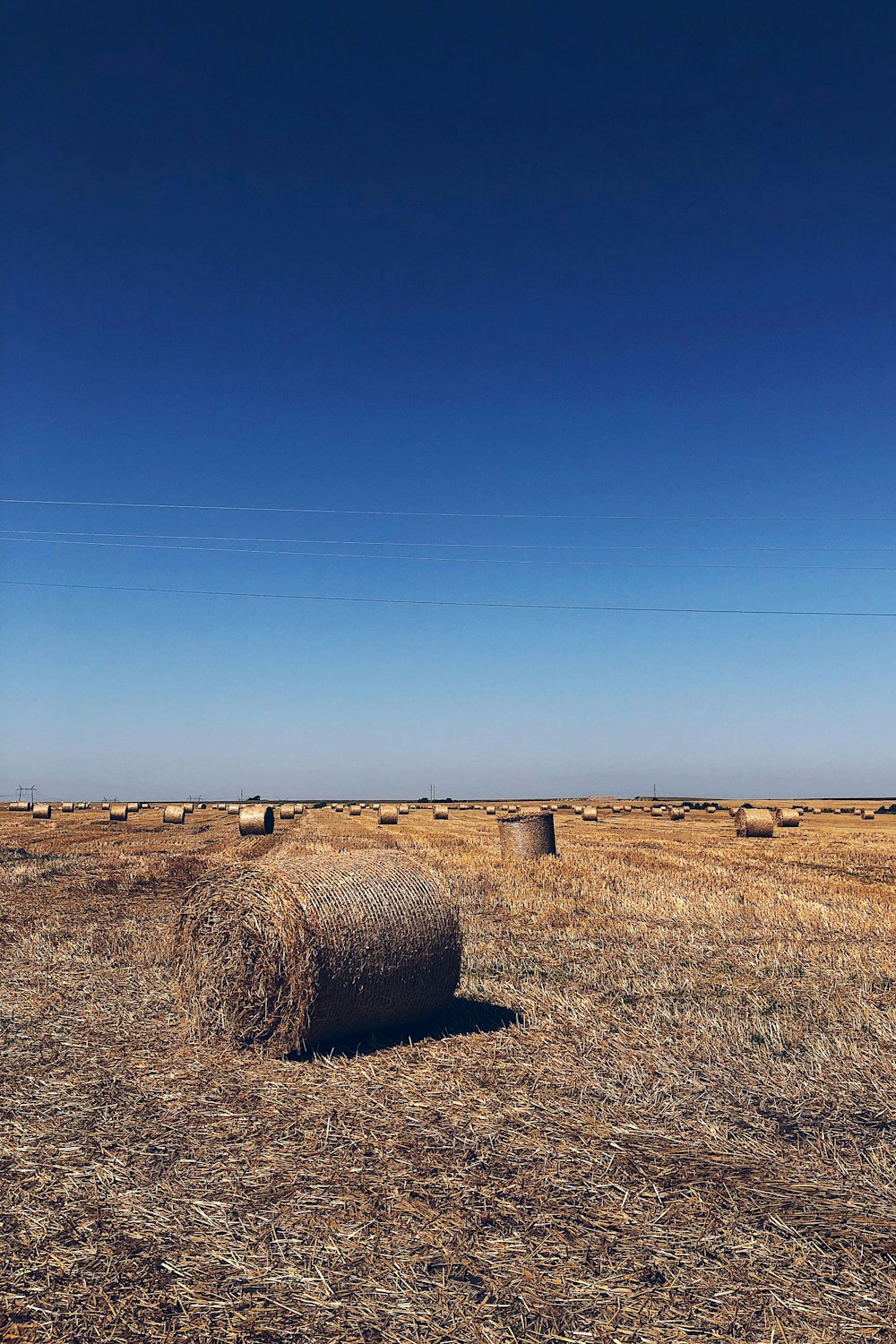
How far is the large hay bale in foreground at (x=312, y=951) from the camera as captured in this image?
7.77 meters

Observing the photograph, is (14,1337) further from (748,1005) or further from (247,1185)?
(748,1005)

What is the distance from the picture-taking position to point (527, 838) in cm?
2402

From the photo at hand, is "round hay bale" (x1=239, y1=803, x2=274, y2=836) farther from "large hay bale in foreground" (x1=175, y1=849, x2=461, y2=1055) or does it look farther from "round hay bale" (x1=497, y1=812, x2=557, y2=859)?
"large hay bale in foreground" (x1=175, y1=849, x2=461, y2=1055)

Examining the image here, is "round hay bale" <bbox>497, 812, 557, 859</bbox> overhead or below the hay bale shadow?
overhead

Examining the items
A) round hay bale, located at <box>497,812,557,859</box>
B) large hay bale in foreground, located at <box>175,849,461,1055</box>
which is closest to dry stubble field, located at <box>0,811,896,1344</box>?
large hay bale in foreground, located at <box>175,849,461,1055</box>

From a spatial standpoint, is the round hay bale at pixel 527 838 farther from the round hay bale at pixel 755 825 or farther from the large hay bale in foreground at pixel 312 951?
the large hay bale in foreground at pixel 312 951

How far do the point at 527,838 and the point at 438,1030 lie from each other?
15.9 metres

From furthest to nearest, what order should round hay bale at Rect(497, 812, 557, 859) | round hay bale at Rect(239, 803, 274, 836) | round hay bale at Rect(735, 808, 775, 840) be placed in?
round hay bale at Rect(239, 803, 274, 836), round hay bale at Rect(735, 808, 775, 840), round hay bale at Rect(497, 812, 557, 859)

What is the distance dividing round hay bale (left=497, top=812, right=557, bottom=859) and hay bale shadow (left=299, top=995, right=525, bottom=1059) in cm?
1493

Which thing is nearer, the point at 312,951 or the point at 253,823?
the point at 312,951

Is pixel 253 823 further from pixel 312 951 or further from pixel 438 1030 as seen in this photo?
pixel 312 951

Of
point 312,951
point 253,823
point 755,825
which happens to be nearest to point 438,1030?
point 312,951

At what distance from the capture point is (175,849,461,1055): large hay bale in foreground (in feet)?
25.5

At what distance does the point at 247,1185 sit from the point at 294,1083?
5.93 feet
